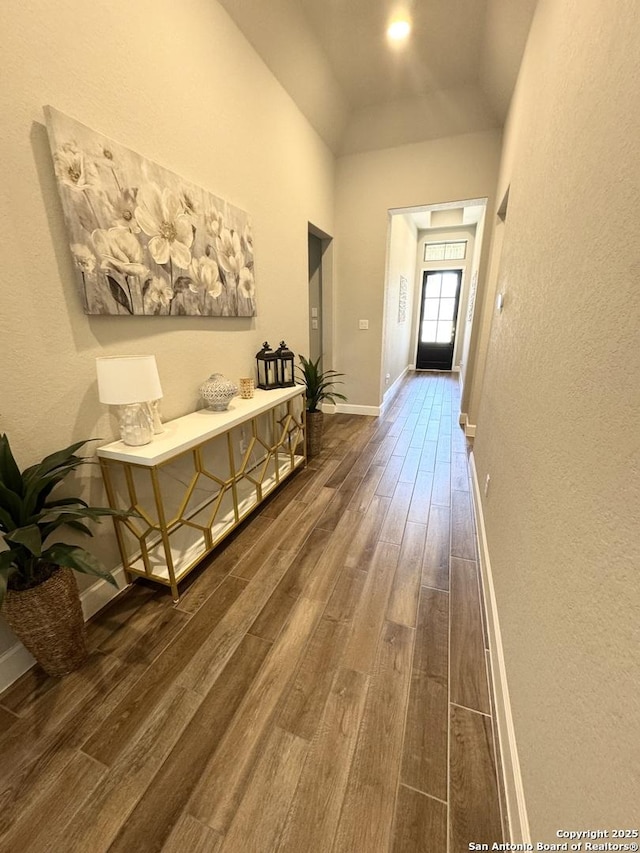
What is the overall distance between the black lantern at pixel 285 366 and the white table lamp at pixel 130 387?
1335mm

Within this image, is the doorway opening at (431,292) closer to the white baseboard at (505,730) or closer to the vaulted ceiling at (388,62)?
the vaulted ceiling at (388,62)

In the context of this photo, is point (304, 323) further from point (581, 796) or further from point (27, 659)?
point (581, 796)

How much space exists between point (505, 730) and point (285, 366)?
2431 mm

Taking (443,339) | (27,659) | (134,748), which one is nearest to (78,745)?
(134,748)

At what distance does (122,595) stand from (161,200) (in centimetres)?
196

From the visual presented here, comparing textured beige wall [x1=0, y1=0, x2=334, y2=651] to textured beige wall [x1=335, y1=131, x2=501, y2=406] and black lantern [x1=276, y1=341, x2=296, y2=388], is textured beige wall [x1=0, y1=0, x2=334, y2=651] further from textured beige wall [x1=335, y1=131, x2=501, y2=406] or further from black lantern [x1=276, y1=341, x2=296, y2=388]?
textured beige wall [x1=335, y1=131, x2=501, y2=406]

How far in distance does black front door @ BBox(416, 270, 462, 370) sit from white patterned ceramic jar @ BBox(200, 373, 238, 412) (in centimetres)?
678

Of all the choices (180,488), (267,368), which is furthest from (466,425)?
(180,488)

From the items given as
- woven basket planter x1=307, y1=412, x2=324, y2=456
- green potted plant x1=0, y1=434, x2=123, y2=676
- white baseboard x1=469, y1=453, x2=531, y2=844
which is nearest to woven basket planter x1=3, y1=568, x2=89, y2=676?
green potted plant x1=0, y1=434, x2=123, y2=676

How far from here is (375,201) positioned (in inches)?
150

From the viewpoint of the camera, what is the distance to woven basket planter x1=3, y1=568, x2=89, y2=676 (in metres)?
1.14

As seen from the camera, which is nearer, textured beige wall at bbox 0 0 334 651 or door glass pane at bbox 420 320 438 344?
textured beige wall at bbox 0 0 334 651

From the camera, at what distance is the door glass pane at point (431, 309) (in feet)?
24.8

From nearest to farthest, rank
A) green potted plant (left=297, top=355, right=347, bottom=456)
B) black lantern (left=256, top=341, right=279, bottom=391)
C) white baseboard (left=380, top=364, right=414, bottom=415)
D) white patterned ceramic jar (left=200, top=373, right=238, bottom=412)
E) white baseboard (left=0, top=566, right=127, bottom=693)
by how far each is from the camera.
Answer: white baseboard (left=0, top=566, right=127, bottom=693) < white patterned ceramic jar (left=200, top=373, right=238, bottom=412) < black lantern (left=256, top=341, right=279, bottom=391) < green potted plant (left=297, top=355, right=347, bottom=456) < white baseboard (left=380, top=364, right=414, bottom=415)
